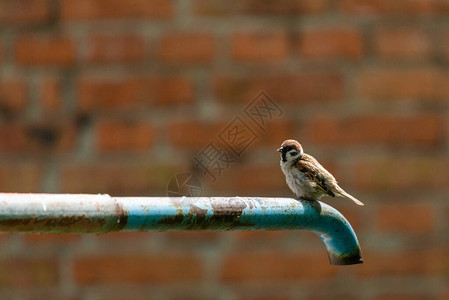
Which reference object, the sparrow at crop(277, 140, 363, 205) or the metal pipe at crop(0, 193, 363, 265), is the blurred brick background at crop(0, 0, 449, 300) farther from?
Result: the metal pipe at crop(0, 193, 363, 265)

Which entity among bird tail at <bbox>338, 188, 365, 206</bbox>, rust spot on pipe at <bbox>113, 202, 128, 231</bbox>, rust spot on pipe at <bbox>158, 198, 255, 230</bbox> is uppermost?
bird tail at <bbox>338, 188, 365, 206</bbox>

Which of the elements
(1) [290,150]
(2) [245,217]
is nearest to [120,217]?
(2) [245,217]

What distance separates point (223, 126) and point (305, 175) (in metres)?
0.27

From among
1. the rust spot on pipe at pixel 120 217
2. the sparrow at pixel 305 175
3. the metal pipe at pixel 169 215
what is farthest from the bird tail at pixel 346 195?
the rust spot on pipe at pixel 120 217

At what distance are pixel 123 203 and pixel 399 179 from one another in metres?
1.42

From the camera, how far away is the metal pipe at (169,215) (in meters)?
0.82

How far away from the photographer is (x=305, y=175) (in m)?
2.18

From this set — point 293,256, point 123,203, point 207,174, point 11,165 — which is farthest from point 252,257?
point 123,203

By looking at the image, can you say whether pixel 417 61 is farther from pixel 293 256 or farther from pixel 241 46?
pixel 293 256

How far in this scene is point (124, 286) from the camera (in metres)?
2.13

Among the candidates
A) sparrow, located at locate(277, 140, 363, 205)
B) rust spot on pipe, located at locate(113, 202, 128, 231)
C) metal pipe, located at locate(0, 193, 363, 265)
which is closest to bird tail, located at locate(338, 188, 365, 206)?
sparrow, located at locate(277, 140, 363, 205)

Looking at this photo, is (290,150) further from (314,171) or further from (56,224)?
(56,224)

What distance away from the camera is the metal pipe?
822 millimetres

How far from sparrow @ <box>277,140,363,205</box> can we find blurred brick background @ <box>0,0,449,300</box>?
0.04m
